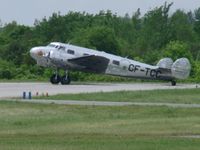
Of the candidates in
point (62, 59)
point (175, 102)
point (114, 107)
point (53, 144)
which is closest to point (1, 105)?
point (114, 107)

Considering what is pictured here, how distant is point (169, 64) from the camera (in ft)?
204

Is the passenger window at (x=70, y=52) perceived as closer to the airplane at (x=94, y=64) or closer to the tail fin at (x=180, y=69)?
the airplane at (x=94, y=64)

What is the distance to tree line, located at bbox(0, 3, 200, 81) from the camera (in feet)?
265

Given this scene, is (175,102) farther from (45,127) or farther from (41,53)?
(41,53)

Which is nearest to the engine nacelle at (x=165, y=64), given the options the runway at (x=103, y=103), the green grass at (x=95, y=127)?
the runway at (x=103, y=103)

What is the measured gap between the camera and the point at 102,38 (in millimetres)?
92312

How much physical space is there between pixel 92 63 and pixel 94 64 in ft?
0.56

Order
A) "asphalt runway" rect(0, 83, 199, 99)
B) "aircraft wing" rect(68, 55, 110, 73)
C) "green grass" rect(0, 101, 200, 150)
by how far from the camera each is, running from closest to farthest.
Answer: "green grass" rect(0, 101, 200, 150) < "asphalt runway" rect(0, 83, 199, 99) < "aircraft wing" rect(68, 55, 110, 73)

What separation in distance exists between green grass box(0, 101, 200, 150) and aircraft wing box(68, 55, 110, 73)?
84.6 feet

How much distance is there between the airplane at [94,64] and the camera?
58.7m

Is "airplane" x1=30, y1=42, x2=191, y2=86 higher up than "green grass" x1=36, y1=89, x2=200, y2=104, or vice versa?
"airplane" x1=30, y1=42, x2=191, y2=86

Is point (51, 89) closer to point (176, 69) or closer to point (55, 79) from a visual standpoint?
point (55, 79)

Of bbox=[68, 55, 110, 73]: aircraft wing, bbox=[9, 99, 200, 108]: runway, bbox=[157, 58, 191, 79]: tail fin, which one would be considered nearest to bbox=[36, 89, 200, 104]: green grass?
bbox=[9, 99, 200, 108]: runway

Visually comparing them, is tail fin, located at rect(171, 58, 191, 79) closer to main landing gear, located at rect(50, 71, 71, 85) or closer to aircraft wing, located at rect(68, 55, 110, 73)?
aircraft wing, located at rect(68, 55, 110, 73)
